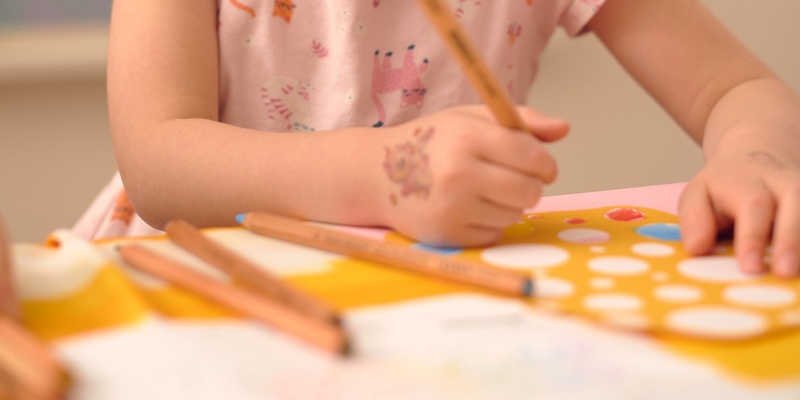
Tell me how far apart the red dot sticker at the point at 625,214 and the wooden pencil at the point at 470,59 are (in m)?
0.09

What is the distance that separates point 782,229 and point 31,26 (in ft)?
3.49

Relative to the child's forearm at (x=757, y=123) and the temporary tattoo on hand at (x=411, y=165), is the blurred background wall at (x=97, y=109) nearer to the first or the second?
the child's forearm at (x=757, y=123)

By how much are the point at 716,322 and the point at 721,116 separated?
0.29 metres

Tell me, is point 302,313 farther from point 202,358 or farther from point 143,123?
point 143,123

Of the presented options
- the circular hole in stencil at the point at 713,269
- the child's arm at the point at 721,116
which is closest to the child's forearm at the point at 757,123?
the child's arm at the point at 721,116

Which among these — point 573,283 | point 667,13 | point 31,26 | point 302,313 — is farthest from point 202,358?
point 31,26

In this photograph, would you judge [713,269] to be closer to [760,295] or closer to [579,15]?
[760,295]

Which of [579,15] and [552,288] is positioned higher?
[579,15]

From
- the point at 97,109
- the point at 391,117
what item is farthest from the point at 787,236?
the point at 97,109

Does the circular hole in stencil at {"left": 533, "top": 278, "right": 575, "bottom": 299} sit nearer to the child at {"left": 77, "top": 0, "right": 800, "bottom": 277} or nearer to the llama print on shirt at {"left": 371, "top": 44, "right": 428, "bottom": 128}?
A: the child at {"left": 77, "top": 0, "right": 800, "bottom": 277}

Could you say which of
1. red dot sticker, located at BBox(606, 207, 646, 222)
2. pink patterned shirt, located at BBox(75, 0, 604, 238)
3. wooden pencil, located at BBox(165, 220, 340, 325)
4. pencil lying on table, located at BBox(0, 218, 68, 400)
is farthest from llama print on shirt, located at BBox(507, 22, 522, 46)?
pencil lying on table, located at BBox(0, 218, 68, 400)

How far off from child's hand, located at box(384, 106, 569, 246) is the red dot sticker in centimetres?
6

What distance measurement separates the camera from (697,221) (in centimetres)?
33

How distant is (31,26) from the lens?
3.58ft
